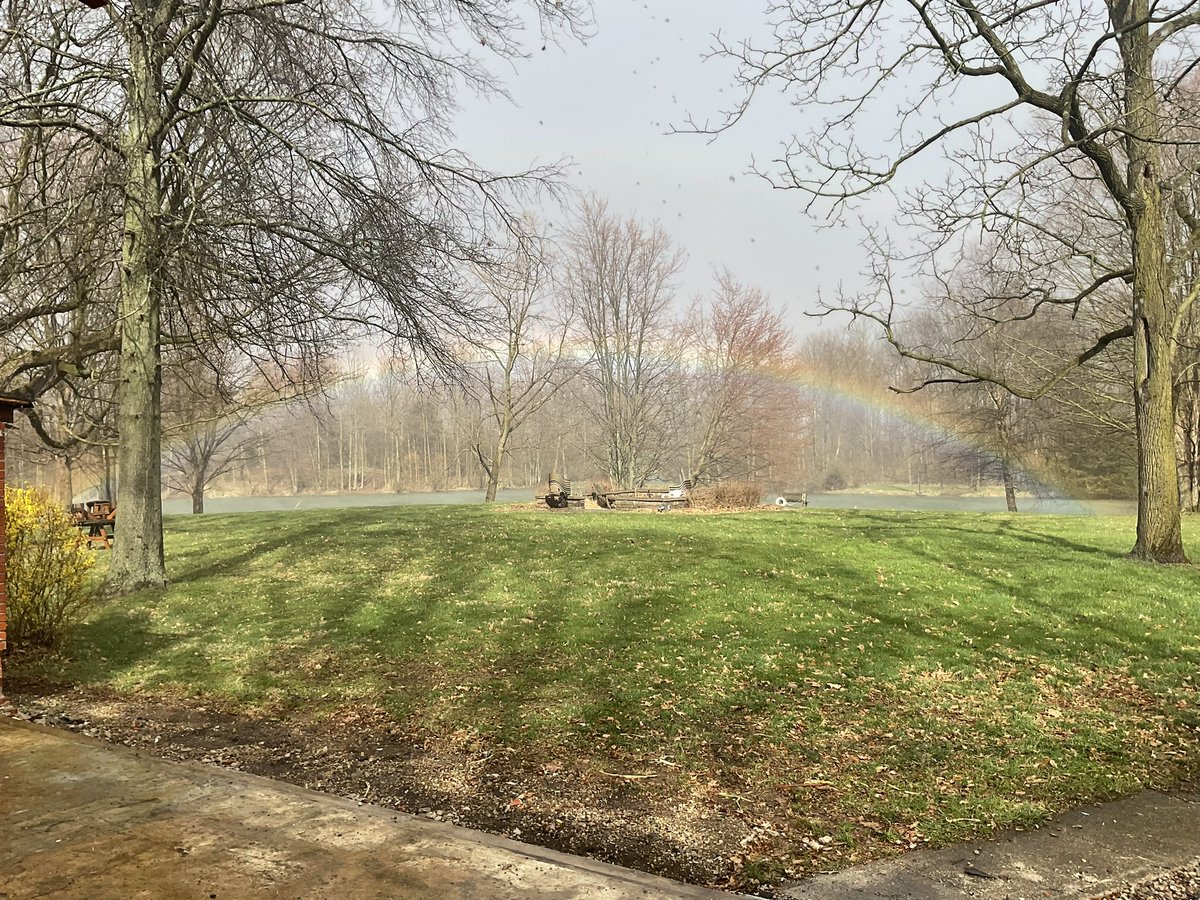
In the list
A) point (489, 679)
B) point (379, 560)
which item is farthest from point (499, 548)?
point (489, 679)

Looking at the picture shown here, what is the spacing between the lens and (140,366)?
9.78 m

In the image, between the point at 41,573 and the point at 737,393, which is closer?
the point at 41,573

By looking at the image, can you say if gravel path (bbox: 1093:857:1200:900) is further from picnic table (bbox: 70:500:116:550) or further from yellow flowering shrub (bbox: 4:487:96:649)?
picnic table (bbox: 70:500:116:550)

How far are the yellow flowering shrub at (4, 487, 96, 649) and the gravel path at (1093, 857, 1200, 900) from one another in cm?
895

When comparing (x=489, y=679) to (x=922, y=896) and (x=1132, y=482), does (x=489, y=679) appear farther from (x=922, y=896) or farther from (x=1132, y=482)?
(x=1132, y=482)

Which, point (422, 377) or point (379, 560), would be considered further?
point (379, 560)

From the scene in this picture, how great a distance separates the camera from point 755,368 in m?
32.7

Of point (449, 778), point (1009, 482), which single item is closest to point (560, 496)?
point (449, 778)

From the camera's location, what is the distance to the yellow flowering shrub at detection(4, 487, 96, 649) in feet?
23.6

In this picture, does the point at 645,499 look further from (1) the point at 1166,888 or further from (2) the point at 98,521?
(1) the point at 1166,888

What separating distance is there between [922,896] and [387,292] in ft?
27.7

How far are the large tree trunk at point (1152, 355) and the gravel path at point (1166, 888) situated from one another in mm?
8902

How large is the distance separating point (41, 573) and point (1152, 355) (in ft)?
48.3

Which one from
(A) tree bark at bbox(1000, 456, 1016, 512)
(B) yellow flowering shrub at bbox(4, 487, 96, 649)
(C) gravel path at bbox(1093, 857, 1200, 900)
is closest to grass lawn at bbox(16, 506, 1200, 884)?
(B) yellow flowering shrub at bbox(4, 487, 96, 649)
